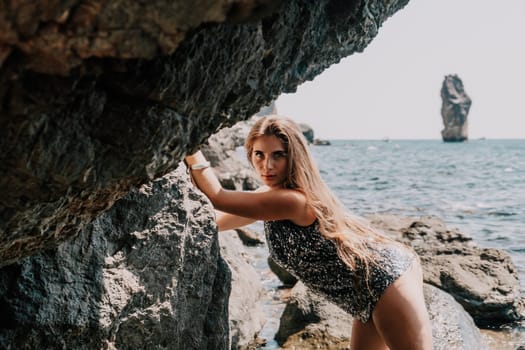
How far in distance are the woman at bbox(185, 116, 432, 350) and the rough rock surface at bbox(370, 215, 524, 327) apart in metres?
3.99

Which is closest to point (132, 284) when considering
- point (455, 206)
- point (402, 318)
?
point (402, 318)

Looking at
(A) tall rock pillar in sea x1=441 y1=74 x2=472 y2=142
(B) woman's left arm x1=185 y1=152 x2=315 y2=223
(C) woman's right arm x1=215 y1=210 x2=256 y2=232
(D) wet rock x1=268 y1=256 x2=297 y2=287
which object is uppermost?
(A) tall rock pillar in sea x1=441 y1=74 x2=472 y2=142

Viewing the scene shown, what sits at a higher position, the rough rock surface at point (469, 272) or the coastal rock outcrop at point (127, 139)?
the coastal rock outcrop at point (127, 139)

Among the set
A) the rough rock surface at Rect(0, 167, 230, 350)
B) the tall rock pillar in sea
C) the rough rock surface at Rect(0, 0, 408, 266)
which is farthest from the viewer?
the tall rock pillar in sea

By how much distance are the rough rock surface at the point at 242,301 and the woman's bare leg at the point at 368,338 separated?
1719mm

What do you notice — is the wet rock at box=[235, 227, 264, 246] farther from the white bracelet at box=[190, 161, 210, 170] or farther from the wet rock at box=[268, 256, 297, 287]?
the white bracelet at box=[190, 161, 210, 170]

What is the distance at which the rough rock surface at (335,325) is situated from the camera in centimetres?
540

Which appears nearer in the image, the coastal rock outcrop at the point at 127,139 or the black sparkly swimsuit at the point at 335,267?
the coastal rock outcrop at the point at 127,139

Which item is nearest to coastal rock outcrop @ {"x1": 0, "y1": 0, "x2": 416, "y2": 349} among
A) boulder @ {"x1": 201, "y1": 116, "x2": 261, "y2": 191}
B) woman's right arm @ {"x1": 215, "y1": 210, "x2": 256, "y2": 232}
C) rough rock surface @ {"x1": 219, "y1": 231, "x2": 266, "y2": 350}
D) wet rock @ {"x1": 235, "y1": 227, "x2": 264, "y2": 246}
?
woman's right arm @ {"x1": 215, "y1": 210, "x2": 256, "y2": 232}

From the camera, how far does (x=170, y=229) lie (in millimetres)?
3326

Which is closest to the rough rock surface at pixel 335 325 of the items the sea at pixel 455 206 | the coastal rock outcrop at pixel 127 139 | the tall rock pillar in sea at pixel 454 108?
the sea at pixel 455 206

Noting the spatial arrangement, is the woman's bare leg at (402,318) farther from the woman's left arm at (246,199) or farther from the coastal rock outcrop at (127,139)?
the coastal rock outcrop at (127,139)

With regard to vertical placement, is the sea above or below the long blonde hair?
below

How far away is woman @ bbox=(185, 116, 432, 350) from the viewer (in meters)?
3.60
